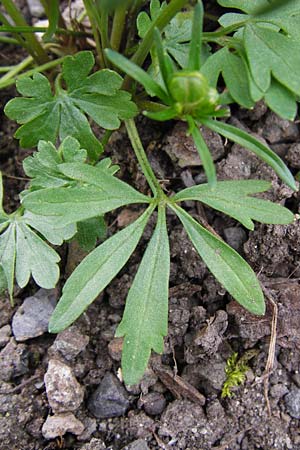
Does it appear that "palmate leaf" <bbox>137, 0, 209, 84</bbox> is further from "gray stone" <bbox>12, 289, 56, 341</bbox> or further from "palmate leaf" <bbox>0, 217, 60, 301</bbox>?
"gray stone" <bbox>12, 289, 56, 341</bbox>

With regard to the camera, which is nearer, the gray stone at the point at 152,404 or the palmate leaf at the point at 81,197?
the palmate leaf at the point at 81,197

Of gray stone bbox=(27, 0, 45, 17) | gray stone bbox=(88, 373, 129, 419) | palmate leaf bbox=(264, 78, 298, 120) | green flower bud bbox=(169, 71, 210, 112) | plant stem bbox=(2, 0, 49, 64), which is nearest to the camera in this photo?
green flower bud bbox=(169, 71, 210, 112)

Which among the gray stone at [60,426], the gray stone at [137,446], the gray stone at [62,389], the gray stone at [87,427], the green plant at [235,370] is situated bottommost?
the green plant at [235,370]

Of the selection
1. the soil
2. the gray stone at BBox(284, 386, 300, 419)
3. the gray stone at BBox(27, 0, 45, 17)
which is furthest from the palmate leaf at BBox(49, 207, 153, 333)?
the gray stone at BBox(27, 0, 45, 17)

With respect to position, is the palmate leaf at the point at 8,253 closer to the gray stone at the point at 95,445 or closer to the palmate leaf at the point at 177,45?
the gray stone at the point at 95,445

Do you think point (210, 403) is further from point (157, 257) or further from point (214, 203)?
point (214, 203)

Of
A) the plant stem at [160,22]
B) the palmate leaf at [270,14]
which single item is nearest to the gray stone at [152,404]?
the plant stem at [160,22]
